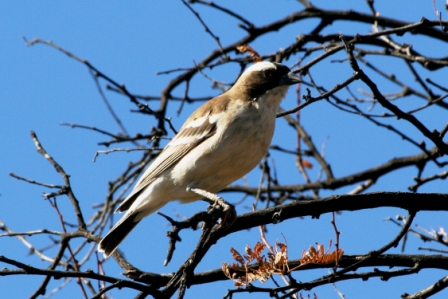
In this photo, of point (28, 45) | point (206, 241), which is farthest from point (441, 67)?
point (28, 45)

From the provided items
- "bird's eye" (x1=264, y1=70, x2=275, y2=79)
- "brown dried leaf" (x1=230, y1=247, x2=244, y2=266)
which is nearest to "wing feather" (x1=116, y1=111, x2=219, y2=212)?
"bird's eye" (x1=264, y1=70, x2=275, y2=79)

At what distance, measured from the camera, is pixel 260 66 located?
6.27 meters

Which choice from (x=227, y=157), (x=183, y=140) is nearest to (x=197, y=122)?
(x=183, y=140)

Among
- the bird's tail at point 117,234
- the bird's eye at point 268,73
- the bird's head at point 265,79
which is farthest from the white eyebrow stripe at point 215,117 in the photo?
the bird's tail at point 117,234

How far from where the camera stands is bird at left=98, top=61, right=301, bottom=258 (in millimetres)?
5371

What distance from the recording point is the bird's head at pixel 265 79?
5949 millimetres

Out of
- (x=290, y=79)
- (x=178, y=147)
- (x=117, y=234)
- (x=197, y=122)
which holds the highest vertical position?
(x=290, y=79)

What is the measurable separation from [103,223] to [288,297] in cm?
322

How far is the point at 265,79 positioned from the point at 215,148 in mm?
1093

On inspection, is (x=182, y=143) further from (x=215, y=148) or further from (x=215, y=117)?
(x=215, y=148)

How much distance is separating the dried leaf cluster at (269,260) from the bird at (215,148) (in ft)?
4.88

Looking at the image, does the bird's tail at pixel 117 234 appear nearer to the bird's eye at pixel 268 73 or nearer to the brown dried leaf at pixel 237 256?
the brown dried leaf at pixel 237 256

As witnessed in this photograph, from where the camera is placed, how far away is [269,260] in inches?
155

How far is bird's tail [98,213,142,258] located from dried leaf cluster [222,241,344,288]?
61.3 inches
